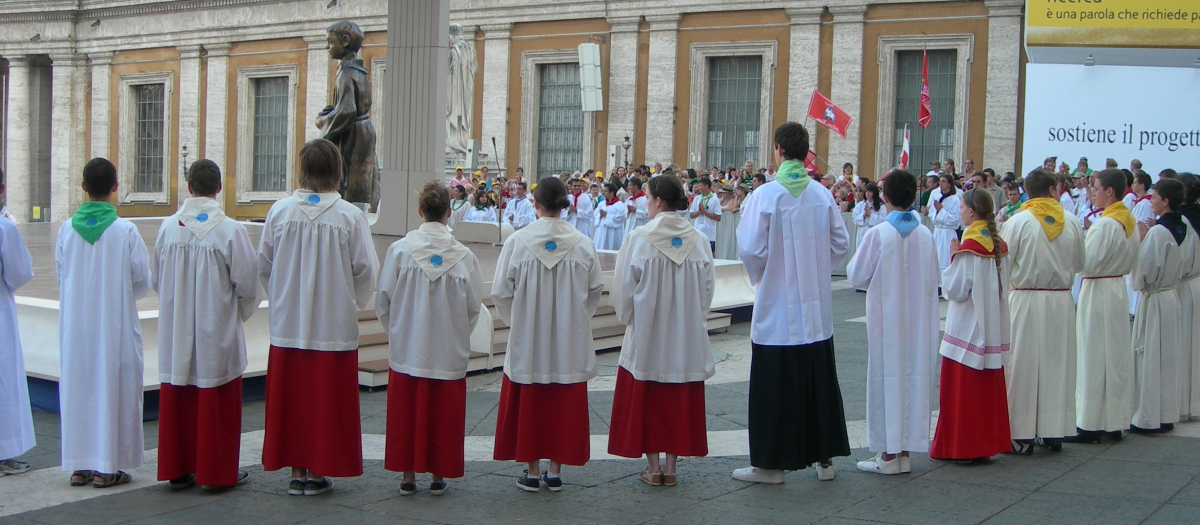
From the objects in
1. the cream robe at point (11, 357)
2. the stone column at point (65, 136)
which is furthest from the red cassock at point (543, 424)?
the stone column at point (65, 136)

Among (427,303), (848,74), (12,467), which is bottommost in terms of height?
(12,467)

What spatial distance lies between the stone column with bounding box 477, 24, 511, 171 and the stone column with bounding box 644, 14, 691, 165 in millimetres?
4166

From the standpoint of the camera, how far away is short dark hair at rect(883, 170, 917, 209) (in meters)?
6.71

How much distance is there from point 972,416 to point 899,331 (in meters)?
0.70

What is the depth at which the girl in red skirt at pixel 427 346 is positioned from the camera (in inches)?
236

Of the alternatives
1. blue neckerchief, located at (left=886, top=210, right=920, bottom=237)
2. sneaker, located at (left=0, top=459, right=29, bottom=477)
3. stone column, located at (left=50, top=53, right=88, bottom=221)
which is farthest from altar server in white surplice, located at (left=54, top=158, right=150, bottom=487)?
stone column, located at (left=50, top=53, right=88, bottom=221)

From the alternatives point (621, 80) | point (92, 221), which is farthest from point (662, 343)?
point (621, 80)

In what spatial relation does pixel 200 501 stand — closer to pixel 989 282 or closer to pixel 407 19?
pixel 989 282

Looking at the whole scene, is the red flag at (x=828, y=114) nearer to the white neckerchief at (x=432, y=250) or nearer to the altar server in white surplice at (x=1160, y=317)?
the altar server in white surplice at (x=1160, y=317)

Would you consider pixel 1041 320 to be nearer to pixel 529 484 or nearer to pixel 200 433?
pixel 529 484

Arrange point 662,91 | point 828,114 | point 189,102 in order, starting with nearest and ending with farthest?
1. point 828,114
2. point 662,91
3. point 189,102

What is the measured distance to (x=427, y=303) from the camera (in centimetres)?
604

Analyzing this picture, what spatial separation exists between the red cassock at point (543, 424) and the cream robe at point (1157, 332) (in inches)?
167

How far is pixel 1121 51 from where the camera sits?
17656 mm
